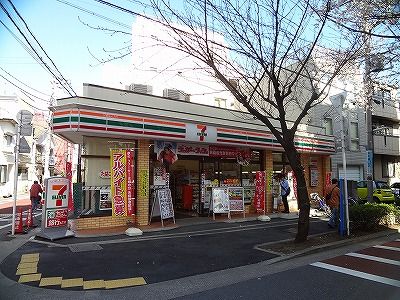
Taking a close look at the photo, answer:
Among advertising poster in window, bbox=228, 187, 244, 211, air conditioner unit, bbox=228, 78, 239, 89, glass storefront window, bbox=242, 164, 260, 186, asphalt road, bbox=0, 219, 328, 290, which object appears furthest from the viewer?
glass storefront window, bbox=242, 164, 260, 186

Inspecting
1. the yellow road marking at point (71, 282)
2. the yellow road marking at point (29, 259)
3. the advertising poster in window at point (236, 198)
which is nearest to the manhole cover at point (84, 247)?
the yellow road marking at point (29, 259)

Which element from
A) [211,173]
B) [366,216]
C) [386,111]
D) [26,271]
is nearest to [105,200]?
[26,271]

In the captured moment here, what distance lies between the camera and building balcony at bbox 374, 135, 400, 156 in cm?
2708

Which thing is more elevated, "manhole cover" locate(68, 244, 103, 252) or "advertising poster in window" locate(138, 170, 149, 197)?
"advertising poster in window" locate(138, 170, 149, 197)

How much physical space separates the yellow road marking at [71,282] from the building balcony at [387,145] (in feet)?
87.4

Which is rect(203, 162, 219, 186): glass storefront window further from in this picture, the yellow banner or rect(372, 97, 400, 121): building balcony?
rect(372, 97, 400, 121): building balcony

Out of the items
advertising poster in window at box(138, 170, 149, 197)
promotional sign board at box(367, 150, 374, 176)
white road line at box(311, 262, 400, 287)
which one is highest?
promotional sign board at box(367, 150, 374, 176)

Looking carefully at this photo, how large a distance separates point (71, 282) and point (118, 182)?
16.4 feet

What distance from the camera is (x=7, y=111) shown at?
3081 cm

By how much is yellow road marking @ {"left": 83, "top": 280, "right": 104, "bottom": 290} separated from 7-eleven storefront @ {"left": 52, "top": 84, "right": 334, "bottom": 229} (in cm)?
472

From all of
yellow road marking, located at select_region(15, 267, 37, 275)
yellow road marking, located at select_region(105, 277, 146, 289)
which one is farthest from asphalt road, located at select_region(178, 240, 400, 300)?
yellow road marking, located at select_region(15, 267, 37, 275)

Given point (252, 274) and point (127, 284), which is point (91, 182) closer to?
point (127, 284)

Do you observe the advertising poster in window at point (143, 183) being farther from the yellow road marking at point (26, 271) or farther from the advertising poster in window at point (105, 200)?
the yellow road marking at point (26, 271)

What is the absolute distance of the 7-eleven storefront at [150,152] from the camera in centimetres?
1042
